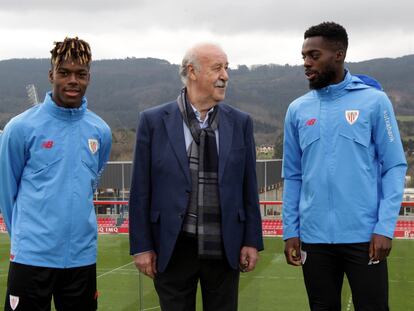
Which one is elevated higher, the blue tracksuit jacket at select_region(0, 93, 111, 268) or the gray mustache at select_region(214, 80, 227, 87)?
the gray mustache at select_region(214, 80, 227, 87)

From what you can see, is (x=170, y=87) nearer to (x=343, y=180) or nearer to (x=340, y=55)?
(x=340, y=55)

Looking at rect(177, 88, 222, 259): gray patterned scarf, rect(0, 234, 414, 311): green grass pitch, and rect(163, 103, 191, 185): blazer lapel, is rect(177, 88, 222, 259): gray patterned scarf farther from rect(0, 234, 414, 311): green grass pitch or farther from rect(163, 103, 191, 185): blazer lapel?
rect(0, 234, 414, 311): green grass pitch

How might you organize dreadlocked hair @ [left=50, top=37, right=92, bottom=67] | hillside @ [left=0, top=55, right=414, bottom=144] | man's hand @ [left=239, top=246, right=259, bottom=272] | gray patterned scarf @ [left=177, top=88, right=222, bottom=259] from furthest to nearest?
hillside @ [left=0, top=55, right=414, bottom=144] → dreadlocked hair @ [left=50, top=37, right=92, bottom=67] → man's hand @ [left=239, top=246, right=259, bottom=272] → gray patterned scarf @ [left=177, top=88, right=222, bottom=259]

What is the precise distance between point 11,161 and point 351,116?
1.65 metres

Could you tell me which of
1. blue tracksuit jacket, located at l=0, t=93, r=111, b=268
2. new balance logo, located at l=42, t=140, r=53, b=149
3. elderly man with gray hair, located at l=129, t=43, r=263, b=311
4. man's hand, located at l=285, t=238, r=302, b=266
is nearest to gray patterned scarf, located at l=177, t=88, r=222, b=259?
elderly man with gray hair, located at l=129, t=43, r=263, b=311

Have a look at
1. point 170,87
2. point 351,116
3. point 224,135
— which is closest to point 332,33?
point 351,116

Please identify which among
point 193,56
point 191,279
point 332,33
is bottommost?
point 191,279

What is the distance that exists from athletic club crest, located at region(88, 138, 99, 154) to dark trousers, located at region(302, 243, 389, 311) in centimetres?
115

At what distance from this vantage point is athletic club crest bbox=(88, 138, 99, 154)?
3.40 m

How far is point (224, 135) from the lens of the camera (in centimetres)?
316

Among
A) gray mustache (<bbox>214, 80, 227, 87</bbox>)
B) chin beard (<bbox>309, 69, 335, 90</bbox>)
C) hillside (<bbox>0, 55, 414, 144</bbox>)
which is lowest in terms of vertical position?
gray mustache (<bbox>214, 80, 227, 87</bbox>)

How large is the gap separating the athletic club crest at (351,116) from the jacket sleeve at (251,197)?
0.47 m

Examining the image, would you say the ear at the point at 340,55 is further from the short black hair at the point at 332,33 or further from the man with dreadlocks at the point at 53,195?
the man with dreadlocks at the point at 53,195

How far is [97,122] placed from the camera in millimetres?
3500
